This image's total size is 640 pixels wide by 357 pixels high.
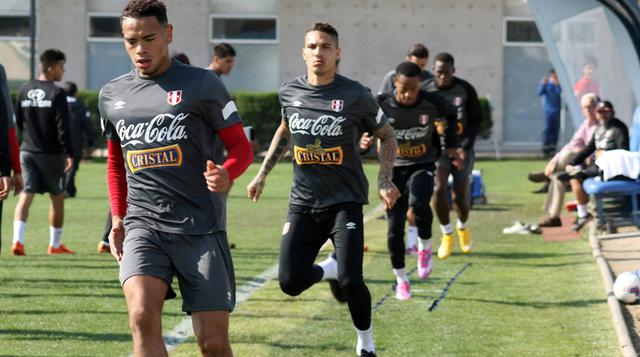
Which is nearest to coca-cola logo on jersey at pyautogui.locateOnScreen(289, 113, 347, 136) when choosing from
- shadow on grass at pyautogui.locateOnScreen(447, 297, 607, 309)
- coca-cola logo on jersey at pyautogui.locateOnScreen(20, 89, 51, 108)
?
shadow on grass at pyautogui.locateOnScreen(447, 297, 607, 309)

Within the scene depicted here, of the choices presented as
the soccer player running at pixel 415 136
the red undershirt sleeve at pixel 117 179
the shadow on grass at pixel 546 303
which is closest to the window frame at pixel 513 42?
the soccer player running at pixel 415 136

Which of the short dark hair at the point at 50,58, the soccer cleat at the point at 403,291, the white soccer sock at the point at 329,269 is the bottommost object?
the soccer cleat at the point at 403,291

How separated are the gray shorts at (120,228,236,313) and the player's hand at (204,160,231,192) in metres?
0.38

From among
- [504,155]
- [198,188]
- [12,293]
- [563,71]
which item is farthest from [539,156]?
[198,188]

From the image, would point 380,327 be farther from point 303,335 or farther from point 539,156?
point 539,156

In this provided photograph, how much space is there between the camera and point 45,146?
573 inches

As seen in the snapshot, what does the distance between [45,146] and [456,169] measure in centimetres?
471

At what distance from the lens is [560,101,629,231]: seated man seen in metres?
15.9

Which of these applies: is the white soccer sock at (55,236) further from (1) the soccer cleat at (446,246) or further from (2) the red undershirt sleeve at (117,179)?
(2) the red undershirt sleeve at (117,179)

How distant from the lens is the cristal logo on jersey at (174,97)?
6348mm

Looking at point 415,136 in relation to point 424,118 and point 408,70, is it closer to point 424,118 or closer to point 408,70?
point 424,118

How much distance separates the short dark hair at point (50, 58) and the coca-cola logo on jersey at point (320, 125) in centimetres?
614

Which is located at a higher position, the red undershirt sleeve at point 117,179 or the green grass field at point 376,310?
the red undershirt sleeve at point 117,179

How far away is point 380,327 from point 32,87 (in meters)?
6.44
